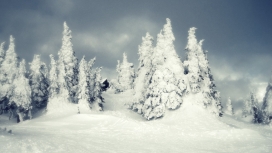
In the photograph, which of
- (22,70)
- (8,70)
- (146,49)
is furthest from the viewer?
(146,49)

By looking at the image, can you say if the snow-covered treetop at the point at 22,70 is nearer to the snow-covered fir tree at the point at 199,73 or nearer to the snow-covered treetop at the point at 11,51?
the snow-covered treetop at the point at 11,51

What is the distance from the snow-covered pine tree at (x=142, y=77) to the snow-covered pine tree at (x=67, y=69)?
1133 centimetres

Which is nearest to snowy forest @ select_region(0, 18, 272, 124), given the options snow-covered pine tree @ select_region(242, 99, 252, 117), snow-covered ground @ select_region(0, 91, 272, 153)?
snow-covered ground @ select_region(0, 91, 272, 153)

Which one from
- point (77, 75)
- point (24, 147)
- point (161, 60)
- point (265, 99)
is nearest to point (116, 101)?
point (77, 75)

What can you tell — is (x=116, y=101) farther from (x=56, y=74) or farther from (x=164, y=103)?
(x=164, y=103)

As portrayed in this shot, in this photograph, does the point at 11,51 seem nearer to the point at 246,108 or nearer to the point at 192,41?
the point at 192,41

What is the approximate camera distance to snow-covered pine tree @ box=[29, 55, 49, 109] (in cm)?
4356

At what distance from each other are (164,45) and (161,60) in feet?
7.72

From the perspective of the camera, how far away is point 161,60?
1443 inches

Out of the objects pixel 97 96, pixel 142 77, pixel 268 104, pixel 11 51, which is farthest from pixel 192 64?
pixel 11 51

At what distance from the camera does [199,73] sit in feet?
120

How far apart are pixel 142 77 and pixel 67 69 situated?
1431cm

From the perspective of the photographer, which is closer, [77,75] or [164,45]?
[164,45]

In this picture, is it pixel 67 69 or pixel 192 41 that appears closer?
pixel 192 41
